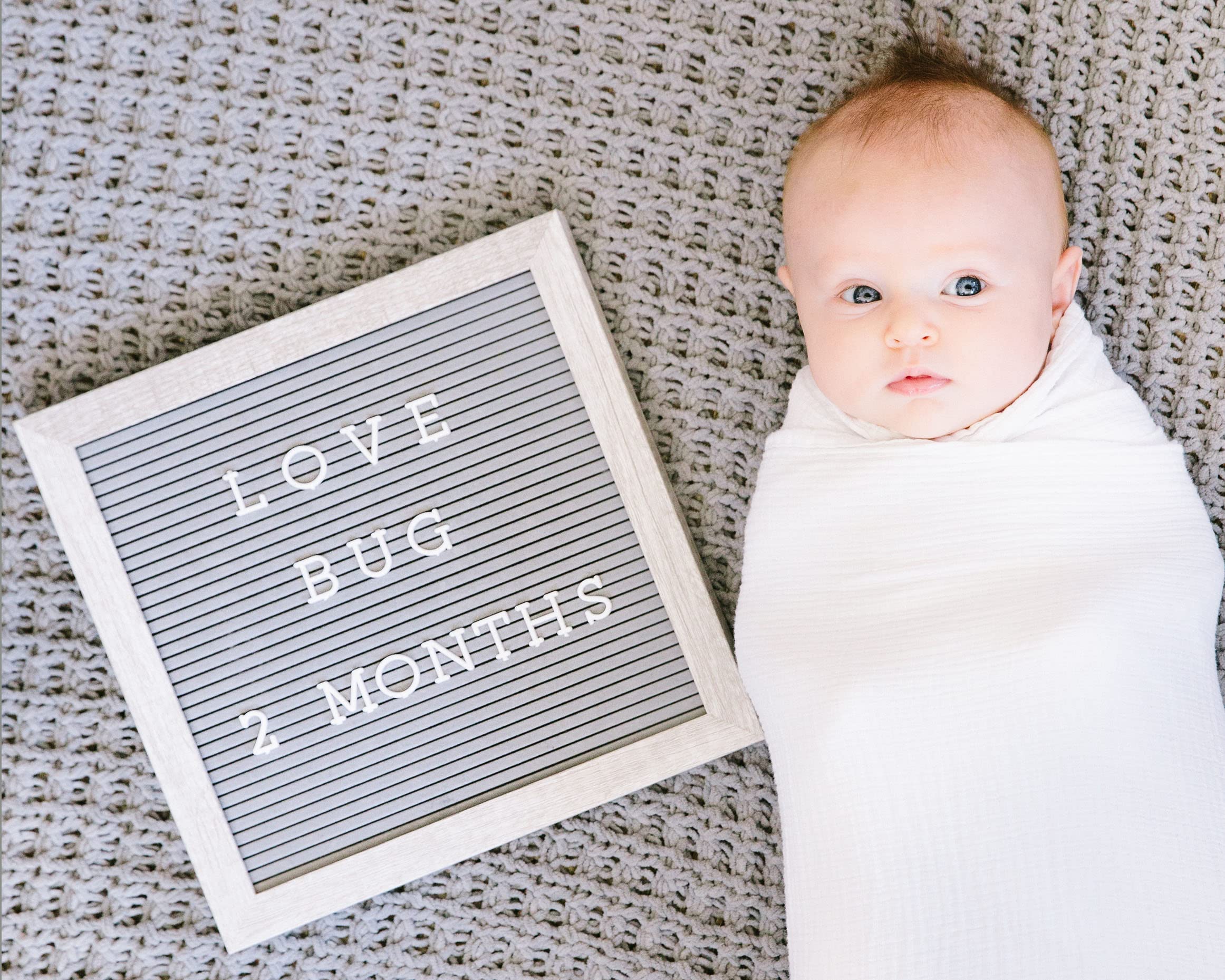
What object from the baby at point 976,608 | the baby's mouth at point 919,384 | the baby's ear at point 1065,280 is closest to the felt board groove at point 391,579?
the baby at point 976,608

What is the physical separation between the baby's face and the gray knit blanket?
0.18 metres

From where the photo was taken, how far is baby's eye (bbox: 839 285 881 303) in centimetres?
88

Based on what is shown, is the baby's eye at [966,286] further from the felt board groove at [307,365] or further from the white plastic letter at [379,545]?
the white plastic letter at [379,545]

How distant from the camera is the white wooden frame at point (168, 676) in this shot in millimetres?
1032

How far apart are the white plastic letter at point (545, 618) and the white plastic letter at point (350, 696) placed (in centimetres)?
18

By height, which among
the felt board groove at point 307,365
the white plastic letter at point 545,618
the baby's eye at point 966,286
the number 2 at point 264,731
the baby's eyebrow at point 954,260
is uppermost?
the felt board groove at point 307,365

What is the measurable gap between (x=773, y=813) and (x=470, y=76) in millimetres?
856

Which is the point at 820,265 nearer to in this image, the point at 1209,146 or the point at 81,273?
the point at 1209,146

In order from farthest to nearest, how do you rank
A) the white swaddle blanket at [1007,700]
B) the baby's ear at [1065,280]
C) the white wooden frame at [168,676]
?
the white wooden frame at [168,676] < the baby's ear at [1065,280] < the white swaddle blanket at [1007,700]

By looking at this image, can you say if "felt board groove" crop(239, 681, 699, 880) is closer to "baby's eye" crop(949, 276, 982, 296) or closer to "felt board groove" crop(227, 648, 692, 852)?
"felt board groove" crop(227, 648, 692, 852)

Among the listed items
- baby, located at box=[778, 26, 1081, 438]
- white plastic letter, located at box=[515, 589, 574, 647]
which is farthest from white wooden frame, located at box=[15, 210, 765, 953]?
baby, located at box=[778, 26, 1081, 438]

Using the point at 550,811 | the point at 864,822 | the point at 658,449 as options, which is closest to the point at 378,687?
the point at 550,811

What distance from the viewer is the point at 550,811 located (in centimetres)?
104

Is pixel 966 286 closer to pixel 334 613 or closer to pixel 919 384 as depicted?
pixel 919 384
